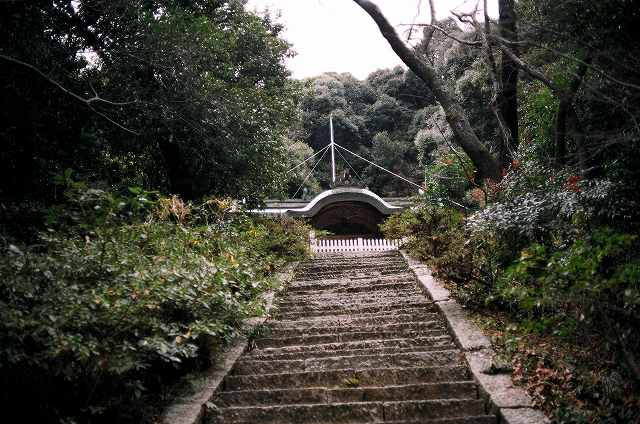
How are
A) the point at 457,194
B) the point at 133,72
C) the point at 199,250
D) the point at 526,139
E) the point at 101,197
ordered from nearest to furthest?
the point at 101,197
the point at 199,250
the point at 133,72
the point at 526,139
the point at 457,194

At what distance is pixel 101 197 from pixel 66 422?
6.78ft

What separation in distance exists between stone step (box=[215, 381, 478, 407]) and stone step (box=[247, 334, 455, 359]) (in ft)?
3.11

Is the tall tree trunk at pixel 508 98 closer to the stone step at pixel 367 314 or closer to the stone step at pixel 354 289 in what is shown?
the stone step at pixel 354 289

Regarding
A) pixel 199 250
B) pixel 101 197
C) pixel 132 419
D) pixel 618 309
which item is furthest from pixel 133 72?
pixel 618 309

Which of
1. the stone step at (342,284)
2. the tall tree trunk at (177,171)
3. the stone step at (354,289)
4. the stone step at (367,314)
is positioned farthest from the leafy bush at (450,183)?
the tall tree trunk at (177,171)

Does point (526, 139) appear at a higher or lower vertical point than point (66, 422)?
higher

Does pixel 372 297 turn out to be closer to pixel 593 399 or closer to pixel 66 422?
pixel 593 399

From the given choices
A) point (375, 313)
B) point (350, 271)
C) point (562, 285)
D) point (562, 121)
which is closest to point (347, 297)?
point (375, 313)

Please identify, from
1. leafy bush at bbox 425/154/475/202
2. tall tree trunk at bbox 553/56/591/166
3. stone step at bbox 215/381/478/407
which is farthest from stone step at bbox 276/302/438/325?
leafy bush at bbox 425/154/475/202

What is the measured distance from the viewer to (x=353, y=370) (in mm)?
5434

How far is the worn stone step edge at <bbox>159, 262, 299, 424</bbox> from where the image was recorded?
4492mm

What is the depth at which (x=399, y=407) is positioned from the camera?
472 centimetres

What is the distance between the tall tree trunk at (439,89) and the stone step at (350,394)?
14.1ft

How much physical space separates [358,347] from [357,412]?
5.07 ft
